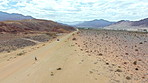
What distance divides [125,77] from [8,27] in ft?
241

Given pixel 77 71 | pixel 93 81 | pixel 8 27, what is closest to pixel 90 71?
pixel 77 71

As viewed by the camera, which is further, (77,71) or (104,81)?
(77,71)

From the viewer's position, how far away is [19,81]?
14469 mm

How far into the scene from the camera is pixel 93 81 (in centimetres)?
1249

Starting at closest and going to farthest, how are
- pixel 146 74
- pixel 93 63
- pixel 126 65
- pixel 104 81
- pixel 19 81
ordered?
pixel 104 81 → pixel 146 74 → pixel 19 81 → pixel 126 65 → pixel 93 63

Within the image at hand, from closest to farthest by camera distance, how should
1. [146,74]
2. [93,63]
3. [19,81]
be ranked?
[146,74] → [19,81] → [93,63]

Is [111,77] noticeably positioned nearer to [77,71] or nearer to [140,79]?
[140,79]

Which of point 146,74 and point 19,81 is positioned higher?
point 146,74

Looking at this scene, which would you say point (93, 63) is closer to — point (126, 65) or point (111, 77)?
point (126, 65)

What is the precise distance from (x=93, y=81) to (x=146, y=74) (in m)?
3.86

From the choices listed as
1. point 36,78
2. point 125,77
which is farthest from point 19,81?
point 125,77

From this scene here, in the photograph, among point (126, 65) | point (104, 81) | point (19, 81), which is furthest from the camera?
point (126, 65)

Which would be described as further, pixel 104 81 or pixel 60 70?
pixel 60 70

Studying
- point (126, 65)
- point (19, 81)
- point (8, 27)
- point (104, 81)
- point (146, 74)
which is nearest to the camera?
point (104, 81)
